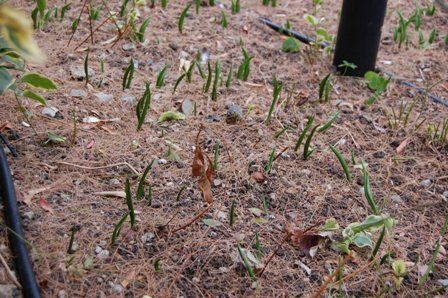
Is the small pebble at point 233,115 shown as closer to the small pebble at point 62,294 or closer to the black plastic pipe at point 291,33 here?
the black plastic pipe at point 291,33

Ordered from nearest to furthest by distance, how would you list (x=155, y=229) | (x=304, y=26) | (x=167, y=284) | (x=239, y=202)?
(x=167, y=284) < (x=155, y=229) < (x=239, y=202) < (x=304, y=26)

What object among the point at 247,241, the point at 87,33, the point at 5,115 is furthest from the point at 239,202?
the point at 87,33

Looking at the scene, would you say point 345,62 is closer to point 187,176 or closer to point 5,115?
point 187,176

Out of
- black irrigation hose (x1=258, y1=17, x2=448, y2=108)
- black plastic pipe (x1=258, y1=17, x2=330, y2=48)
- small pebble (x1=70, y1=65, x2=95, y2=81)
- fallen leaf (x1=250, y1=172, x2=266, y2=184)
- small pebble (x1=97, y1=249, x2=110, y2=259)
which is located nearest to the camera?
small pebble (x1=97, y1=249, x2=110, y2=259)

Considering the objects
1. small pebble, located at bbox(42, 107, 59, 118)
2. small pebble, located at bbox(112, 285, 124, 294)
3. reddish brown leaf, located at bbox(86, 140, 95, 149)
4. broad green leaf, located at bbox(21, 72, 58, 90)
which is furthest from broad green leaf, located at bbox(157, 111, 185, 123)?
small pebble, located at bbox(112, 285, 124, 294)

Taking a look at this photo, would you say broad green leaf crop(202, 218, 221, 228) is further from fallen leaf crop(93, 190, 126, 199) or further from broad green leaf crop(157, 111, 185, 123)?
broad green leaf crop(157, 111, 185, 123)

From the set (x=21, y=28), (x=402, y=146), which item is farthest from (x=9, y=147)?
(x=402, y=146)
